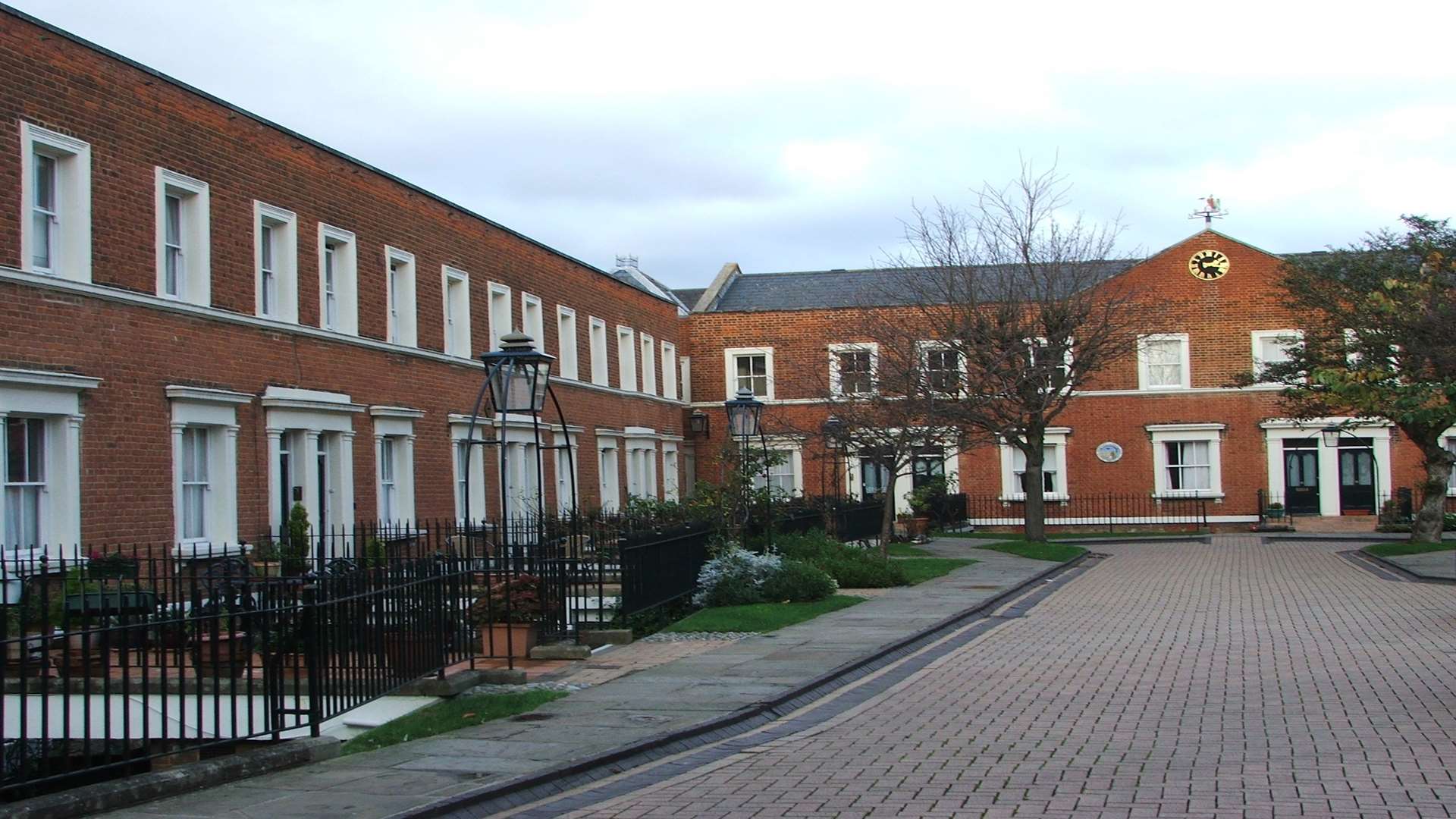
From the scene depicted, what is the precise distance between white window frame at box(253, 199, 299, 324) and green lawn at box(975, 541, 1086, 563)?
17.7 metres

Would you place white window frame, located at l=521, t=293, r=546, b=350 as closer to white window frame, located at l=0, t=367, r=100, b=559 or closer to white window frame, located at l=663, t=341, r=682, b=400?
white window frame, located at l=663, t=341, r=682, b=400

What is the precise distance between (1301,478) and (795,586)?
96.3 feet

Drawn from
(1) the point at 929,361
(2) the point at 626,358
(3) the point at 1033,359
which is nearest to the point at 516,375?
(1) the point at 929,361

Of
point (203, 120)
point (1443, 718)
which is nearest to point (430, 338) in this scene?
point (203, 120)

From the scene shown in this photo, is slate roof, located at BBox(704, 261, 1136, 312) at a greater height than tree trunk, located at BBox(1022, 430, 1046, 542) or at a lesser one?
greater

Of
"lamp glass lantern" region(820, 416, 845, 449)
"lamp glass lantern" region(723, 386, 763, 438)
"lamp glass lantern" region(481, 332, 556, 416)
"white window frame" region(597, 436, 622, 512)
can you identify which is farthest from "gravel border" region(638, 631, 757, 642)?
"white window frame" region(597, 436, 622, 512)

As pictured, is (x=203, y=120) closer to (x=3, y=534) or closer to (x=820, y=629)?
(x=3, y=534)

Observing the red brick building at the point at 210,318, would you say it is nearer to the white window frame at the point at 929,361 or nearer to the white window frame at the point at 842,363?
the white window frame at the point at 842,363

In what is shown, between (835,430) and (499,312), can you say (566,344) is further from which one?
(835,430)

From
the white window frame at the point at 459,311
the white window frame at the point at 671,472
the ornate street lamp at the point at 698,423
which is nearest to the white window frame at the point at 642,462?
the white window frame at the point at 671,472

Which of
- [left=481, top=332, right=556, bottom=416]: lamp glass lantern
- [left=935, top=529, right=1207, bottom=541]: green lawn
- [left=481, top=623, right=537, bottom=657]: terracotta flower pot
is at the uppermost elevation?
[left=481, top=332, right=556, bottom=416]: lamp glass lantern

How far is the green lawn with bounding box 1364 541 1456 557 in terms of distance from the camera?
3222cm

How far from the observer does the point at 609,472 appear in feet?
130

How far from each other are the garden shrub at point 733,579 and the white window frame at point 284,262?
7.99 m
